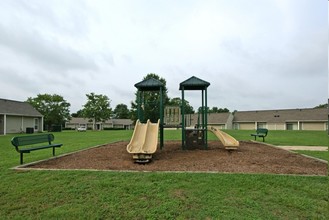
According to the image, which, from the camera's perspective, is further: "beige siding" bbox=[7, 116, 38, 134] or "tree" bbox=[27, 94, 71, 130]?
"tree" bbox=[27, 94, 71, 130]

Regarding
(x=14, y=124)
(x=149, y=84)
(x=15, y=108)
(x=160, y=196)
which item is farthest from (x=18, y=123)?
(x=160, y=196)

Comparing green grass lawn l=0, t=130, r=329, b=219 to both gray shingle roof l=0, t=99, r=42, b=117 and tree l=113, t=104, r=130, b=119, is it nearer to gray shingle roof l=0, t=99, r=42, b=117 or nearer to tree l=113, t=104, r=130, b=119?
gray shingle roof l=0, t=99, r=42, b=117

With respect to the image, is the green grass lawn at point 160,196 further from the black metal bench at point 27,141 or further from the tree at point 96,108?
the tree at point 96,108

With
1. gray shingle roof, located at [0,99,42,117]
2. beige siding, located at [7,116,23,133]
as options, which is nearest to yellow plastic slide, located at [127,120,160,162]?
gray shingle roof, located at [0,99,42,117]

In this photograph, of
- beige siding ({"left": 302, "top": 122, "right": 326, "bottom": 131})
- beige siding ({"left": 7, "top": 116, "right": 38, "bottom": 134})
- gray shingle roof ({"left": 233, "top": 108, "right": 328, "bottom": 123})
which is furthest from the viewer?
gray shingle roof ({"left": 233, "top": 108, "right": 328, "bottom": 123})

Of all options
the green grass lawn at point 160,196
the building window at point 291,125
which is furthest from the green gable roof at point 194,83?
the building window at point 291,125

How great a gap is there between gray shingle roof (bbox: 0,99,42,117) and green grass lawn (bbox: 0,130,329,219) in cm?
3050

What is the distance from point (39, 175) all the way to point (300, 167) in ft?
22.2

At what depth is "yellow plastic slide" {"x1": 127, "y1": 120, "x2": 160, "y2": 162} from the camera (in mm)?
7219

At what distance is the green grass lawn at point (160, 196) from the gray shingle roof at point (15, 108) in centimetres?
3050

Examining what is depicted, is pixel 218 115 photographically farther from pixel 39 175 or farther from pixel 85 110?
pixel 39 175

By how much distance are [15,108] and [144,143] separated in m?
32.3

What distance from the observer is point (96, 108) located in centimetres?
5397

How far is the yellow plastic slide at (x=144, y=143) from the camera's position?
722 centimetres
